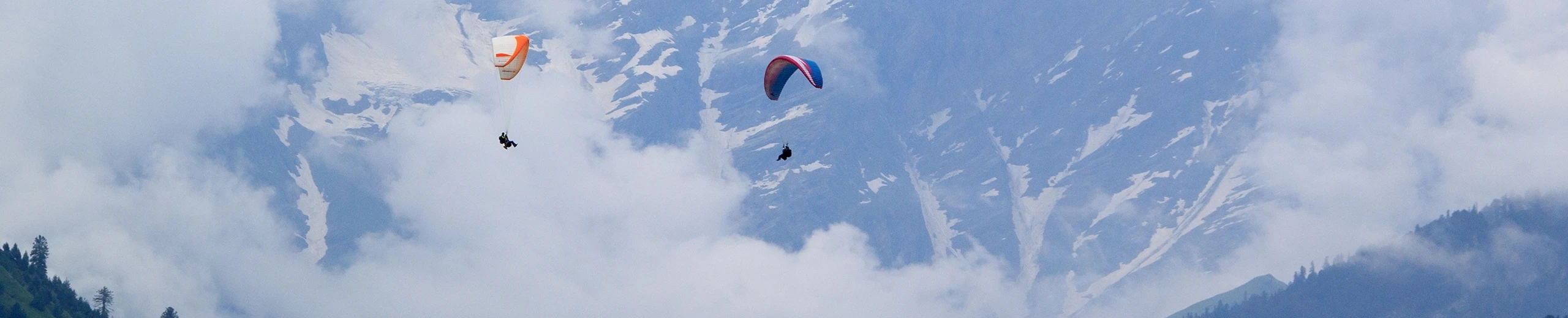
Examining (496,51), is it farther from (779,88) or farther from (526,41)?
(779,88)

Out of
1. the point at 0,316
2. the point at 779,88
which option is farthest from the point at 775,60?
the point at 0,316

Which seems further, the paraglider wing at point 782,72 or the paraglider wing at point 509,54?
the paraglider wing at point 509,54

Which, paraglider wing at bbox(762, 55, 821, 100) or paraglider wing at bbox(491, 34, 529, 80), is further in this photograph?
paraglider wing at bbox(491, 34, 529, 80)

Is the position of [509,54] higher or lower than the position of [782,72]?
lower

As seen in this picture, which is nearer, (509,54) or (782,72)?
(509,54)
